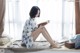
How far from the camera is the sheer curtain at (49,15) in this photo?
3.54m

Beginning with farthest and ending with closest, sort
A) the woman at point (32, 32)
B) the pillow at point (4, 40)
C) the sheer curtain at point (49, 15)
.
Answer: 1. the sheer curtain at point (49, 15)
2. the pillow at point (4, 40)
3. the woman at point (32, 32)

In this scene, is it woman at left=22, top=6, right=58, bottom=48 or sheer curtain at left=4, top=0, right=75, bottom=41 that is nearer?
woman at left=22, top=6, right=58, bottom=48

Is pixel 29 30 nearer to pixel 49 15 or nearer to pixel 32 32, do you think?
pixel 32 32

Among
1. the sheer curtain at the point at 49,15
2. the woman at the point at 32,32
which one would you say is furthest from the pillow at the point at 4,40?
the woman at the point at 32,32

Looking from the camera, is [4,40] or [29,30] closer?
[29,30]

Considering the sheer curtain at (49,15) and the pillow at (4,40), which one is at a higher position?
the sheer curtain at (49,15)

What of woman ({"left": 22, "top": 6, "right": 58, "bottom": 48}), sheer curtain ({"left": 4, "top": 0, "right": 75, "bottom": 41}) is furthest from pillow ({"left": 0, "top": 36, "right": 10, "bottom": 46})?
woman ({"left": 22, "top": 6, "right": 58, "bottom": 48})

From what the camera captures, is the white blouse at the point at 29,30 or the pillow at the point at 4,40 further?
the pillow at the point at 4,40

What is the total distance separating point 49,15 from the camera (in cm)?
356

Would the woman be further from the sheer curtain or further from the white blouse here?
the sheer curtain

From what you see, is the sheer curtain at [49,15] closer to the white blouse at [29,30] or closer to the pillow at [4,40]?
the pillow at [4,40]

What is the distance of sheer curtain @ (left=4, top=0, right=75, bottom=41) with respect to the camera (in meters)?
3.54

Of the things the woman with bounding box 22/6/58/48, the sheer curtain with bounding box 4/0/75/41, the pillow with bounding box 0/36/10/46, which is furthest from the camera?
the sheer curtain with bounding box 4/0/75/41

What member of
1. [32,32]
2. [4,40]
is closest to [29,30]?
[32,32]
